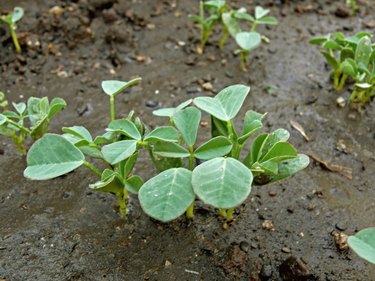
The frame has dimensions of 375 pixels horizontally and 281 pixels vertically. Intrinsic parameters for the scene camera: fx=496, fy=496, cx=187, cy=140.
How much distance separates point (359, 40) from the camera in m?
1.63

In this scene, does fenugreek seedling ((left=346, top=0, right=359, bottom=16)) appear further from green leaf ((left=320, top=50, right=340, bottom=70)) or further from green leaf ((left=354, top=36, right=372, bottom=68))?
green leaf ((left=354, top=36, right=372, bottom=68))

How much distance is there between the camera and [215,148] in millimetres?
1188

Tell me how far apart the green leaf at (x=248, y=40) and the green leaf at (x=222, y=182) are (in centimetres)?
82

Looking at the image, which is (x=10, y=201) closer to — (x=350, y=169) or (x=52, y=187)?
(x=52, y=187)

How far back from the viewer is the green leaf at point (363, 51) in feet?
5.22

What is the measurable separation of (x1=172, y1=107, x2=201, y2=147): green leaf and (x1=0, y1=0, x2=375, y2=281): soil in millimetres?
295

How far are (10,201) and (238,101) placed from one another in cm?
73

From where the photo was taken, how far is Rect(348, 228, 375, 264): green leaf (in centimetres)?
100

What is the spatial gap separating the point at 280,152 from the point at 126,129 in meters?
0.38

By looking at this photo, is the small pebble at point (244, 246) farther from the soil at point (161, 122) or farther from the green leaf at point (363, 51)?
the green leaf at point (363, 51)

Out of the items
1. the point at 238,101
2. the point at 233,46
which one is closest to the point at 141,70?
the point at 233,46

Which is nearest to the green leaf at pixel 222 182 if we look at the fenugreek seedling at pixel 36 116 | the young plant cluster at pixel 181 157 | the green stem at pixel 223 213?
the young plant cluster at pixel 181 157

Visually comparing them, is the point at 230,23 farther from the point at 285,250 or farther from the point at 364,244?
the point at 364,244

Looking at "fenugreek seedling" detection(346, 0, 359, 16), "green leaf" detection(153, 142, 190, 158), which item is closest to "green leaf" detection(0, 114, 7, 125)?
"green leaf" detection(153, 142, 190, 158)
